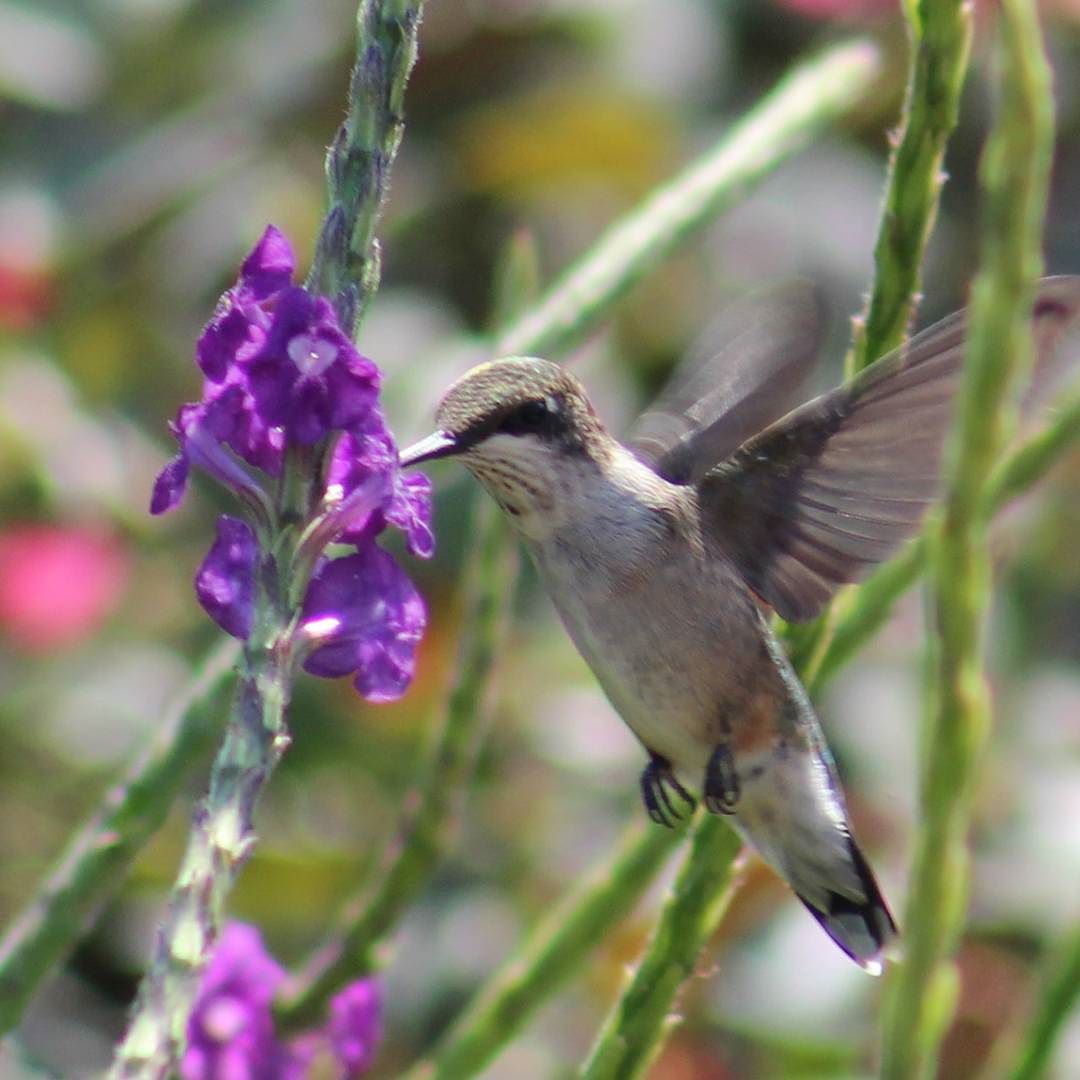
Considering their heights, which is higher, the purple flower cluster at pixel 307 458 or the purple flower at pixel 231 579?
the purple flower cluster at pixel 307 458

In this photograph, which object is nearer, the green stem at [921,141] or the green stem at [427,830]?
the green stem at [921,141]

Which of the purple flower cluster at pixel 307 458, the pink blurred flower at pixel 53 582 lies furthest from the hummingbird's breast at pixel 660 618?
the pink blurred flower at pixel 53 582

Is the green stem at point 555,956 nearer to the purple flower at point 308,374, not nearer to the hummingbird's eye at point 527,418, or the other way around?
the hummingbird's eye at point 527,418

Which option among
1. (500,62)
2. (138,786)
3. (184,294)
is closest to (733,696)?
(138,786)

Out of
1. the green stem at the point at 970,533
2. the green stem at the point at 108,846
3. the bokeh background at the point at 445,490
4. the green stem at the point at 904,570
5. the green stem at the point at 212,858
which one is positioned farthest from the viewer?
the bokeh background at the point at 445,490

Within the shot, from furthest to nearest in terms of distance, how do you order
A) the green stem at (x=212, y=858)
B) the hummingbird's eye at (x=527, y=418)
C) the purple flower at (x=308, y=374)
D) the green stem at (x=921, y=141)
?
the hummingbird's eye at (x=527, y=418), the green stem at (x=921, y=141), the purple flower at (x=308, y=374), the green stem at (x=212, y=858)

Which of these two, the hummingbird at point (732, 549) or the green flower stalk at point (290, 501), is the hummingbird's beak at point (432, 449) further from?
the green flower stalk at point (290, 501)

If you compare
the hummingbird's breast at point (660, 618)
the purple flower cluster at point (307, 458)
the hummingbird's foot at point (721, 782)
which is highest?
the hummingbird's breast at point (660, 618)

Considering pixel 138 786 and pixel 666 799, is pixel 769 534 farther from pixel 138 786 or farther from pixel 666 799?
pixel 138 786
